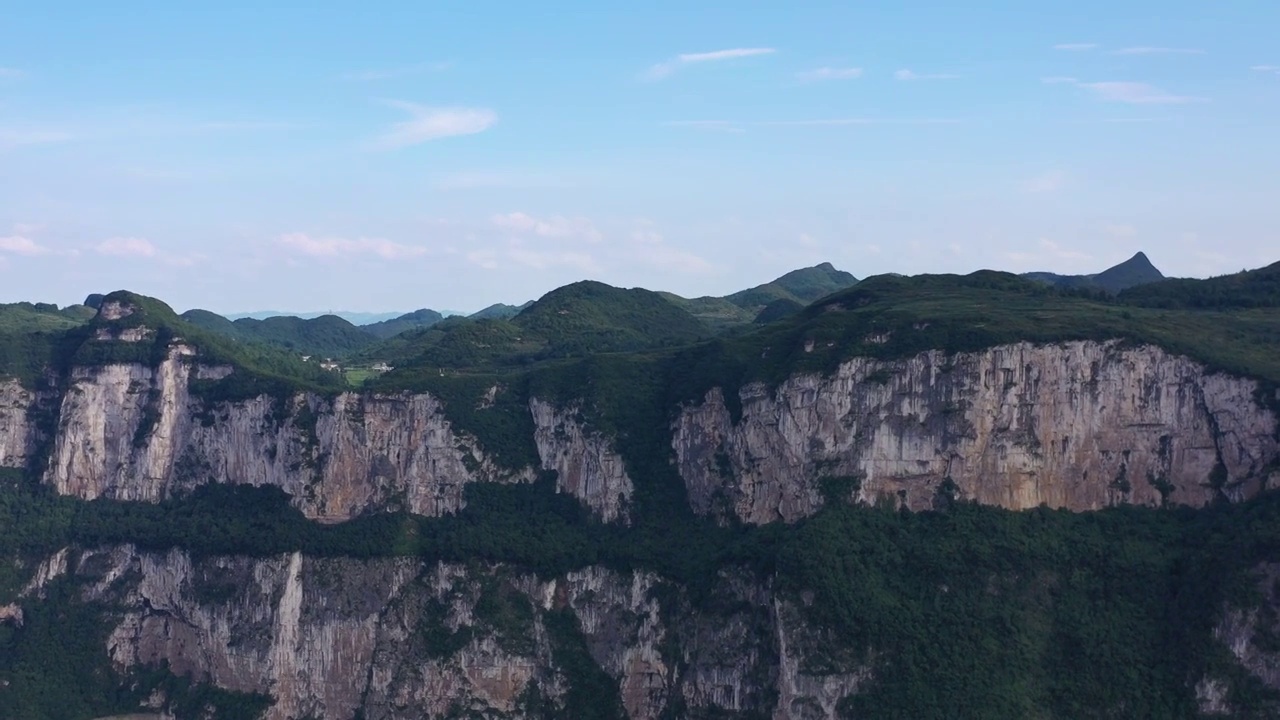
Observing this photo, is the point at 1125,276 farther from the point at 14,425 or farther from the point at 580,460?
the point at 14,425

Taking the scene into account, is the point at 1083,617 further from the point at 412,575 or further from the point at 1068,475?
the point at 412,575

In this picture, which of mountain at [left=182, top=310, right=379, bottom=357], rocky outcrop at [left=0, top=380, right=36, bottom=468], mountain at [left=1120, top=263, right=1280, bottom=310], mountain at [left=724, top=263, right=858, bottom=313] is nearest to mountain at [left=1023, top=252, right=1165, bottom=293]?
mountain at [left=724, top=263, right=858, bottom=313]

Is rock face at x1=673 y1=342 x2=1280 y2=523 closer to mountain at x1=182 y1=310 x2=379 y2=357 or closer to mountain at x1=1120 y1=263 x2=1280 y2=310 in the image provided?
mountain at x1=1120 y1=263 x2=1280 y2=310

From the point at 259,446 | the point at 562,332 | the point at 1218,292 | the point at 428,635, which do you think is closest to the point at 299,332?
the point at 562,332

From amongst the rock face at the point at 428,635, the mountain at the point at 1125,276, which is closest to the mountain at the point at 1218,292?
the rock face at the point at 428,635

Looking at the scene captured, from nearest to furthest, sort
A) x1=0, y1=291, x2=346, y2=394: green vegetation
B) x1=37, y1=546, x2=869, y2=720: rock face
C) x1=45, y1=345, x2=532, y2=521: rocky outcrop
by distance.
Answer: x1=37, y1=546, x2=869, y2=720: rock face → x1=45, y1=345, x2=532, y2=521: rocky outcrop → x1=0, y1=291, x2=346, y2=394: green vegetation

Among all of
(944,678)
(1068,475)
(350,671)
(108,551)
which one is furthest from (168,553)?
(1068,475)

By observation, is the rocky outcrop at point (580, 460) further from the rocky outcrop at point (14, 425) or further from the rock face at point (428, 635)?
the rocky outcrop at point (14, 425)

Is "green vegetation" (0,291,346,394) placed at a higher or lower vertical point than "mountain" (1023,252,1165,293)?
lower
